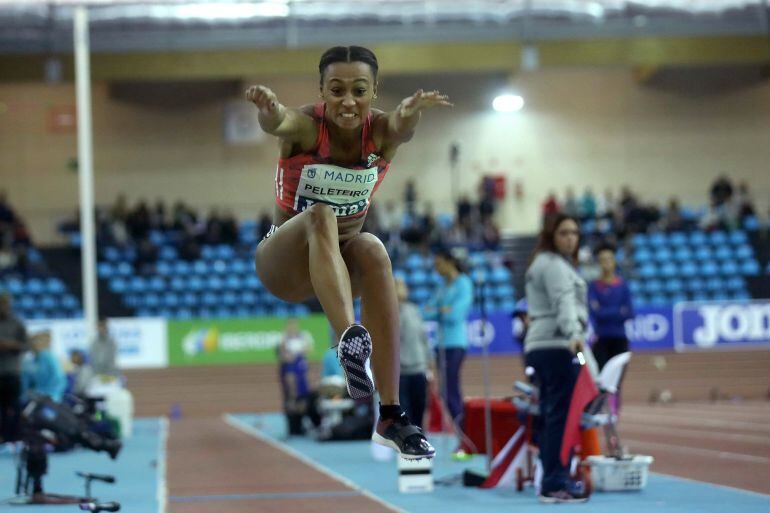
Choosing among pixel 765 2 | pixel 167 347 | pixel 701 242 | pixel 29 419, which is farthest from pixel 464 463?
pixel 765 2

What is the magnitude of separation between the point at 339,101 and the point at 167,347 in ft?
54.8

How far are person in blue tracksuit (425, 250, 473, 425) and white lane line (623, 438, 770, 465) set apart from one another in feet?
6.70

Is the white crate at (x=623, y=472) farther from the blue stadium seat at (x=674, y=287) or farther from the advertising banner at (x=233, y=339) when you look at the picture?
the blue stadium seat at (x=674, y=287)

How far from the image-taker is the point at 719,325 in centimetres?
2188

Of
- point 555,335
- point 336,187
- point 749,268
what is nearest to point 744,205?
point 749,268

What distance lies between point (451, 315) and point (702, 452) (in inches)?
97.5

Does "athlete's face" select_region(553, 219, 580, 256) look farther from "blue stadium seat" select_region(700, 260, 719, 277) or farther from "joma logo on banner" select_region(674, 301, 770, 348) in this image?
"blue stadium seat" select_region(700, 260, 719, 277)

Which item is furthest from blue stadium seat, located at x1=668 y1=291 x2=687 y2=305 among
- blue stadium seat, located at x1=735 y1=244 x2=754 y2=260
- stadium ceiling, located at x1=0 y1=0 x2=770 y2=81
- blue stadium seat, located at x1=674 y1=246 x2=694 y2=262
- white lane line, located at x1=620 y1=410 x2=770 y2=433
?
white lane line, located at x1=620 y1=410 x2=770 y2=433

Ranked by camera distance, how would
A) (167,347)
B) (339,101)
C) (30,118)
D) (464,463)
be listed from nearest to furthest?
(339,101) < (464,463) < (167,347) < (30,118)

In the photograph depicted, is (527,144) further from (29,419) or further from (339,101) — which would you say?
(339,101)

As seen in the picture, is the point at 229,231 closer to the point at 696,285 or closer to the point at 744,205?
the point at 696,285

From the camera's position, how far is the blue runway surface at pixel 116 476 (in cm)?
743

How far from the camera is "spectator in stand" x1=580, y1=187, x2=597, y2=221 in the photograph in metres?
25.8

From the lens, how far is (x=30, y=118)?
1065 inches
